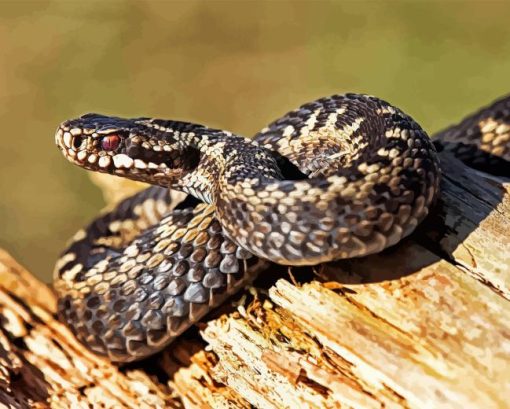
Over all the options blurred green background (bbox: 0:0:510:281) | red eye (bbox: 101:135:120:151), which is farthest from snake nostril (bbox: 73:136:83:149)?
blurred green background (bbox: 0:0:510:281)

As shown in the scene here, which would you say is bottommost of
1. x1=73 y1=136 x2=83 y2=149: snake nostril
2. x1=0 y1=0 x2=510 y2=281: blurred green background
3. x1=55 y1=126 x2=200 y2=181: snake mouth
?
x1=0 y1=0 x2=510 y2=281: blurred green background

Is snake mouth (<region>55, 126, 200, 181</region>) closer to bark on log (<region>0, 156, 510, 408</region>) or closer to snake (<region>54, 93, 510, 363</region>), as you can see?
snake (<region>54, 93, 510, 363</region>)

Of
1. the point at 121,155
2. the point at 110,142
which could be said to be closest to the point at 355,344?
the point at 121,155

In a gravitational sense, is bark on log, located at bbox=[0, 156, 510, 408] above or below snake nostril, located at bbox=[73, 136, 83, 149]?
below

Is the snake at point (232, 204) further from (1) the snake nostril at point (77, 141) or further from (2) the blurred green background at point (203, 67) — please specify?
(2) the blurred green background at point (203, 67)

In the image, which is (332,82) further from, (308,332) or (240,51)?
(308,332)

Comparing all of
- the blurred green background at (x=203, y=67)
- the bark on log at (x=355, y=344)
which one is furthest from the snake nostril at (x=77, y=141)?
the blurred green background at (x=203, y=67)

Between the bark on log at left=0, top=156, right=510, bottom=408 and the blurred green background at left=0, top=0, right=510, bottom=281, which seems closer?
the bark on log at left=0, top=156, right=510, bottom=408
